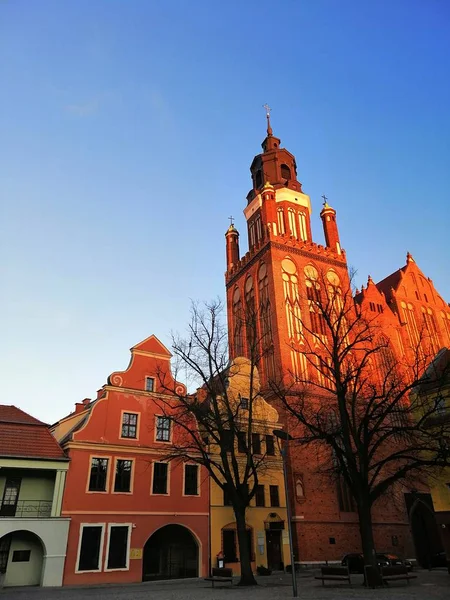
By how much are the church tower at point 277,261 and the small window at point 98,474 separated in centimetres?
1508

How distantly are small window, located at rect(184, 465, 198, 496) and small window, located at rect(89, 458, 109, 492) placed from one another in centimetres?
491

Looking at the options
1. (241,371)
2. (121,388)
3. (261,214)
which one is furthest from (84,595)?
(261,214)

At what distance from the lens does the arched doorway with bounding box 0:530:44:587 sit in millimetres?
21812

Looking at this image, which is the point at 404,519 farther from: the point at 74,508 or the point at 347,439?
the point at 74,508

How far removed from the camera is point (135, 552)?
2359 centimetres

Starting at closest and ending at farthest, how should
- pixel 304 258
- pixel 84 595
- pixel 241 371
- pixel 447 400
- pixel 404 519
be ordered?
pixel 84 595 < pixel 447 400 < pixel 241 371 < pixel 404 519 < pixel 304 258

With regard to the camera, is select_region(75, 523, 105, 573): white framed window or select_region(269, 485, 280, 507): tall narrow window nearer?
select_region(75, 523, 105, 573): white framed window

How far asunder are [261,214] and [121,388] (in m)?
24.8

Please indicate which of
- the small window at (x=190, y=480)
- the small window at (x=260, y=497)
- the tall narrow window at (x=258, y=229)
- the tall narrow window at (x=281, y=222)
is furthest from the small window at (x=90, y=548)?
the tall narrow window at (x=258, y=229)

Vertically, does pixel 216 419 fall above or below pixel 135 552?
above

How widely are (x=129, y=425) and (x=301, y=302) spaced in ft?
65.2

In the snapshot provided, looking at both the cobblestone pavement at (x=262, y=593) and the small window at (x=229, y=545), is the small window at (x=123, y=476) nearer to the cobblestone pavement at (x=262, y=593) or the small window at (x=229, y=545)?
the cobblestone pavement at (x=262, y=593)

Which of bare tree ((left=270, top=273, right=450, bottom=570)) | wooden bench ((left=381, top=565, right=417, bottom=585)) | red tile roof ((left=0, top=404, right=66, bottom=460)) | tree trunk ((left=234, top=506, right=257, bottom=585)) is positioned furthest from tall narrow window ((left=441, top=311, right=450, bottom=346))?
red tile roof ((left=0, top=404, right=66, bottom=460))

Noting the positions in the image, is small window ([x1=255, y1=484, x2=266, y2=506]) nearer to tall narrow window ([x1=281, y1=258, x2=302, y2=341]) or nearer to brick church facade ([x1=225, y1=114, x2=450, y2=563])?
brick church facade ([x1=225, y1=114, x2=450, y2=563])
